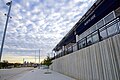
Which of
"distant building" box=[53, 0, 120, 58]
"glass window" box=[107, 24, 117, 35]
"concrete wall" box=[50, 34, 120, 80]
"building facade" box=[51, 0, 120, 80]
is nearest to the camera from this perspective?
"concrete wall" box=[50, 34, 120, 80]

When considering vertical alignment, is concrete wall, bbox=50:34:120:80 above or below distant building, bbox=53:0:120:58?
below

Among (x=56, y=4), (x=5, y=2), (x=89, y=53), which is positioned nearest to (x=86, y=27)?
(x=56, y=4)

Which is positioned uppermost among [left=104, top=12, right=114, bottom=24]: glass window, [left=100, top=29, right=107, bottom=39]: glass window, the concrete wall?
[left=104, top=12, right=114, bottom=24]: glass window

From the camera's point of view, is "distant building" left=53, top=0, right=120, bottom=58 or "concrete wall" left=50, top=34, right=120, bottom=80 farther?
"distant building" left=53, top=0, right=120, bottom=58

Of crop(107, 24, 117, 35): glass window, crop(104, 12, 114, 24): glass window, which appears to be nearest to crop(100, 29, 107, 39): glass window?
crop(107, 24, 117, 35): glass window

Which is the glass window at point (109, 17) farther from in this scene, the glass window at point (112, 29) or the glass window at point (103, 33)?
the glass window at point (112, 29)

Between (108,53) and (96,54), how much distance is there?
3.80ft

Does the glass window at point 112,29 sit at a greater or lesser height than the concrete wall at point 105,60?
greater


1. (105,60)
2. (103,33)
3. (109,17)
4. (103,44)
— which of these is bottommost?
(105,60)

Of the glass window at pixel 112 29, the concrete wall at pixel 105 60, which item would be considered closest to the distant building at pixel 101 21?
the glass window at pixel 112 29

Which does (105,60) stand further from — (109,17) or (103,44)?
(109,17)

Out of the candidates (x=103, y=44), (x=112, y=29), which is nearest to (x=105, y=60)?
(x=103, y=44)

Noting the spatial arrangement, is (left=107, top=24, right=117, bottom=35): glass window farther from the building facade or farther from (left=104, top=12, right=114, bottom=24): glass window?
(left=104, top=12, right=114, bottom=24): glass window

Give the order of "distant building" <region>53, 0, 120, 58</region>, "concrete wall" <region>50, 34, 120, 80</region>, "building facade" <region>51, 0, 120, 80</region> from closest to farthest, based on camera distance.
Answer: "concrete wall" <region>50, 34, 120, 80</region>, "building facade" <region>51, 0, 120, 80</region>, "distant building" <region>53, 0, 120, 58</region>
